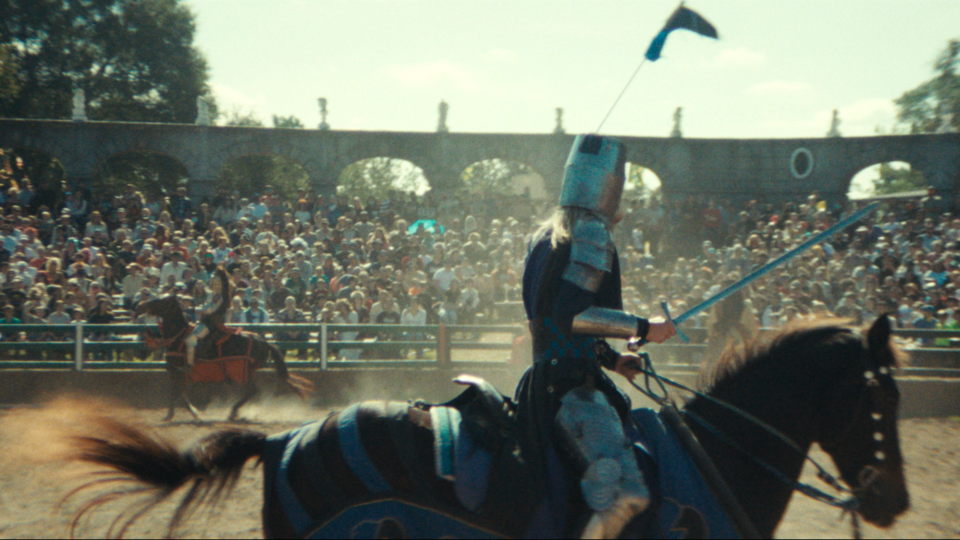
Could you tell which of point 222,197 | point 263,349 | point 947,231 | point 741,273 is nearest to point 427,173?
point 222,197

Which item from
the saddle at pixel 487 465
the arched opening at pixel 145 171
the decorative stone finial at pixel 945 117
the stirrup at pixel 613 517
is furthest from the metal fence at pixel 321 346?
the arched opening at pixel 145 171

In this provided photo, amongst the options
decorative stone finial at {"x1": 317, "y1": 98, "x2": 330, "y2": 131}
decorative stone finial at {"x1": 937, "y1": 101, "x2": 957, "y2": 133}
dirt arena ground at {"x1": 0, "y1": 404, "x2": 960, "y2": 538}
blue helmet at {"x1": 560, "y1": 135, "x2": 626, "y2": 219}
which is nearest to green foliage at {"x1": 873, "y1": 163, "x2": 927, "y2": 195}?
decorative stone finial at {"x1": 937, "y1": 101, "x2": 957, "y2": 133}

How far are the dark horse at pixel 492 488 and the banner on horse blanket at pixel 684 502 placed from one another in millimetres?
31

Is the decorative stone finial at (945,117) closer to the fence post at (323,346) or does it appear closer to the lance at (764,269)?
the fence post at (323,346)

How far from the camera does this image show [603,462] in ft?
8.27

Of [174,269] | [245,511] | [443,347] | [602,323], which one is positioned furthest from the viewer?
[174,269]

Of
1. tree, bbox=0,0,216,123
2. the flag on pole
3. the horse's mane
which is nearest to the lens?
the horse's mane

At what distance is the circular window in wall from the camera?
20.3m

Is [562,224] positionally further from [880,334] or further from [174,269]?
[174,269]

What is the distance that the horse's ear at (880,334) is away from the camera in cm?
295

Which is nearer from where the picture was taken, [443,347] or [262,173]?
[443,347]

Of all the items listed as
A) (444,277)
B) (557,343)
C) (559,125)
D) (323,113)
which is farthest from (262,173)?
(557,343)

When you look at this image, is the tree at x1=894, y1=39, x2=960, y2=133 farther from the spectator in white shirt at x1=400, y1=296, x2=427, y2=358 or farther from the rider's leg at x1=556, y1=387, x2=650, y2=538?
the rider's leg at x1=556, y1=387, x2=650, y2=538

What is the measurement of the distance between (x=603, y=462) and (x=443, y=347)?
28.7 ft
